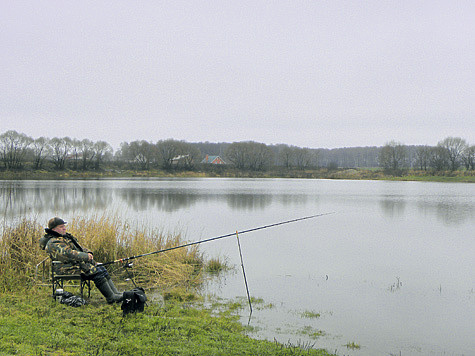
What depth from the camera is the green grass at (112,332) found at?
12.7 feet

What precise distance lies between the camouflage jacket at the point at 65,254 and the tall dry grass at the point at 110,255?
1.40 meters

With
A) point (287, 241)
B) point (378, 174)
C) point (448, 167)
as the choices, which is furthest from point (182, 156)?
point (287, 241)

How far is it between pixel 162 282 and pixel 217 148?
433 feet

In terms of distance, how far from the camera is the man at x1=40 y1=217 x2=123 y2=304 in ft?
16.3

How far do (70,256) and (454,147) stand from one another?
82697mm

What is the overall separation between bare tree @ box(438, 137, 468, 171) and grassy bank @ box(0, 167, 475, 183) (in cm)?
747

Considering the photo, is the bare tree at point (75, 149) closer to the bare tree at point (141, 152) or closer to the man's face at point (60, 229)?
the bare tree at point (141, 152)

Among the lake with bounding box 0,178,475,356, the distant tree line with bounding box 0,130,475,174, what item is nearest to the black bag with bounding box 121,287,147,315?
the lake with bounding box 0,178,475,356

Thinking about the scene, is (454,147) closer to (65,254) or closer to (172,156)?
(172,156)

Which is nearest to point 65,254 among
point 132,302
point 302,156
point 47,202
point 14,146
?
point 132,302

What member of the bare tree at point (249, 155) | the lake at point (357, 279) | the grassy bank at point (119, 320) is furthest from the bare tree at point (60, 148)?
the grassy bank at point (119, 320)

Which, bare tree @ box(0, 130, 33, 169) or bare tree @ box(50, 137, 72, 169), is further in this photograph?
bare tree @ box(50, 137, 72, 169)

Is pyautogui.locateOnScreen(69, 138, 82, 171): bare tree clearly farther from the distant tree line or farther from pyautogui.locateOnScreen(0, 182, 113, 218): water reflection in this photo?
pyautogui.locateOnScreen(0, 182, 113, 218): water reflection

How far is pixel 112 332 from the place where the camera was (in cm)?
430
